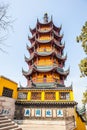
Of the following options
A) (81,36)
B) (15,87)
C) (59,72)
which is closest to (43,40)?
(59,72)

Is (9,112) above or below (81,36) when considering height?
below

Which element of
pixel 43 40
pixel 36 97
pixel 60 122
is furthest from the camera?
pixel 43 40

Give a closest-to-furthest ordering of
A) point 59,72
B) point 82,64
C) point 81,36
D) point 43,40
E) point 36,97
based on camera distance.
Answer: point 82,64 → point 81,36 → point 36,97 → point 59,72 → point 43,40

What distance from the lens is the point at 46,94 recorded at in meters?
17.2

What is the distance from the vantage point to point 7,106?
15.2 meters

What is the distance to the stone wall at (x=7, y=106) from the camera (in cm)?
1467

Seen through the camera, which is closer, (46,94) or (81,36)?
(81,36)

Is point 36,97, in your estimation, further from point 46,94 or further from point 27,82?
point 27,82

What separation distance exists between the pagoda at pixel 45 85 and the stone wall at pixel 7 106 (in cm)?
68

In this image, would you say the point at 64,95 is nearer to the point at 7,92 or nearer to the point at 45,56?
the point at 7,92

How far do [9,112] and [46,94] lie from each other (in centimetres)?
489

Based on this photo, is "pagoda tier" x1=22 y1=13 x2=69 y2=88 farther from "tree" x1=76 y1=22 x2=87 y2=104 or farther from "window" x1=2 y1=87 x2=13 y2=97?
"tree" x1=76 y1=22 x2=87 y2=104

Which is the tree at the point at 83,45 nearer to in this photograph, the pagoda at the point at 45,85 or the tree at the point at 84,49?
the tree at the point at 84,49

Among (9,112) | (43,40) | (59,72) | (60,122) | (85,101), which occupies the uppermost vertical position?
(43,40)
